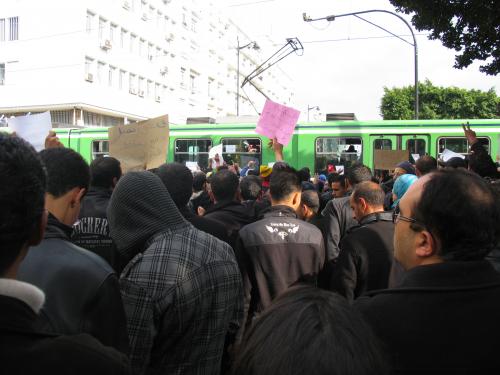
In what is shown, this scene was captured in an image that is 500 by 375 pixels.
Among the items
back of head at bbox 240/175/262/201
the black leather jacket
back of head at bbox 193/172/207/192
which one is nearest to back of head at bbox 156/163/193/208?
the black leather jacket

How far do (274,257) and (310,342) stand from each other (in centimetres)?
263

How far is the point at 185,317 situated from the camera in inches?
82.2

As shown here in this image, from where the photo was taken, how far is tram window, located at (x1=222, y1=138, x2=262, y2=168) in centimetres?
1285

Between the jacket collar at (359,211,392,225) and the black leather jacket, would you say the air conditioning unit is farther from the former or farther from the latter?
the black leather jacket

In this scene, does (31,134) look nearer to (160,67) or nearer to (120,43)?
(120,43)

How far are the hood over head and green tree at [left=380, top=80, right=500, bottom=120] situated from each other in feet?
129

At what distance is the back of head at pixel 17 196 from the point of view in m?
1.07

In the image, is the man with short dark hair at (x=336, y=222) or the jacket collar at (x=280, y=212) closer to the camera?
the jacket collar at (x=280, y=212)

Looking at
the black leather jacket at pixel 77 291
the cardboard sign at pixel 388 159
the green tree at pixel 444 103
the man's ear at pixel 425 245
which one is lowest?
the black leather jacket at pixel 77 291

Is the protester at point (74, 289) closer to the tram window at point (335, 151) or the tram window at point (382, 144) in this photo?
the tram window at point (335, 151)

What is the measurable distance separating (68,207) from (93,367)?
1376mm

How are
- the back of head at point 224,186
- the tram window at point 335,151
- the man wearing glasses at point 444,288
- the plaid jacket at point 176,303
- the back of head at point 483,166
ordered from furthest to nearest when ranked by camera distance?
the tram window at point 335,151
the back of head at point 483,166
the back of head at point 224,186
the plaid jacket at point 176,303
the man wearing glasses at point 444,288

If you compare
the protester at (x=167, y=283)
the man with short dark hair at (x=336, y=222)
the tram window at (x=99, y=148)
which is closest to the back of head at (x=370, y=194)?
the man with short dark hair at (x=336, y=222)

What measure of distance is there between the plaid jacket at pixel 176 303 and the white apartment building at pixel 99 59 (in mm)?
22964
